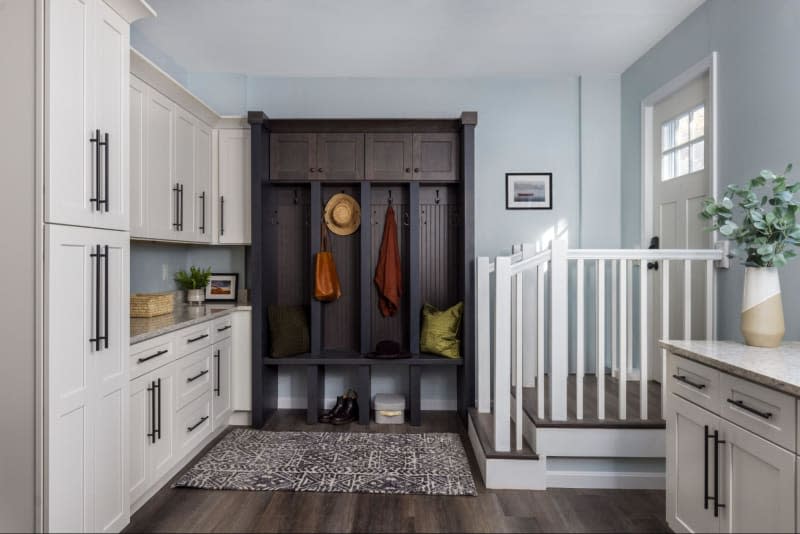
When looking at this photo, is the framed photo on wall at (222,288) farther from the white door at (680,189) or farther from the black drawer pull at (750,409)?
the black drawer pull at (750,409)

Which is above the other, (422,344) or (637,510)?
(422,344)

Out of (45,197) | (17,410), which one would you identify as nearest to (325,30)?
(45,197)

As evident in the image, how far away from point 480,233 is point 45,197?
320 centimetres

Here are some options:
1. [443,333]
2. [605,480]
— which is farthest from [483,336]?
[605,480]

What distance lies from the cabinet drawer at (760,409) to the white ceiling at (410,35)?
242cm

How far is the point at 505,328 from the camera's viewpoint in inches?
109

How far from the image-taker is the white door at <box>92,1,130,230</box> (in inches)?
80.9

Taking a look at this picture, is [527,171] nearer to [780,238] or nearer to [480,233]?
[480,233]

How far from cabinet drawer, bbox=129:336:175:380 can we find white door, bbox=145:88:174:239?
30.2 inches

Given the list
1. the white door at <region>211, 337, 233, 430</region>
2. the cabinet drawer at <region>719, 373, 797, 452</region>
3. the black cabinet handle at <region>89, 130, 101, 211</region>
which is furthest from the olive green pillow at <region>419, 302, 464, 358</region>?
the black cabinet handle at <region>89, 130, 101, 211</region>

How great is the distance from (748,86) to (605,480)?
225 centimetres

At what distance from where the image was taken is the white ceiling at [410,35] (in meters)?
3.15

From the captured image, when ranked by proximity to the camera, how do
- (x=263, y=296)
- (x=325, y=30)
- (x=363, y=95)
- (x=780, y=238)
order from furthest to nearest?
(x=363, y=95) → (x=263, y=296) → (x=325, y=30) → (x=780, y=238)

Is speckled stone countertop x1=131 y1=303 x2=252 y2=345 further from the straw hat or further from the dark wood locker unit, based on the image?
the straw hat
